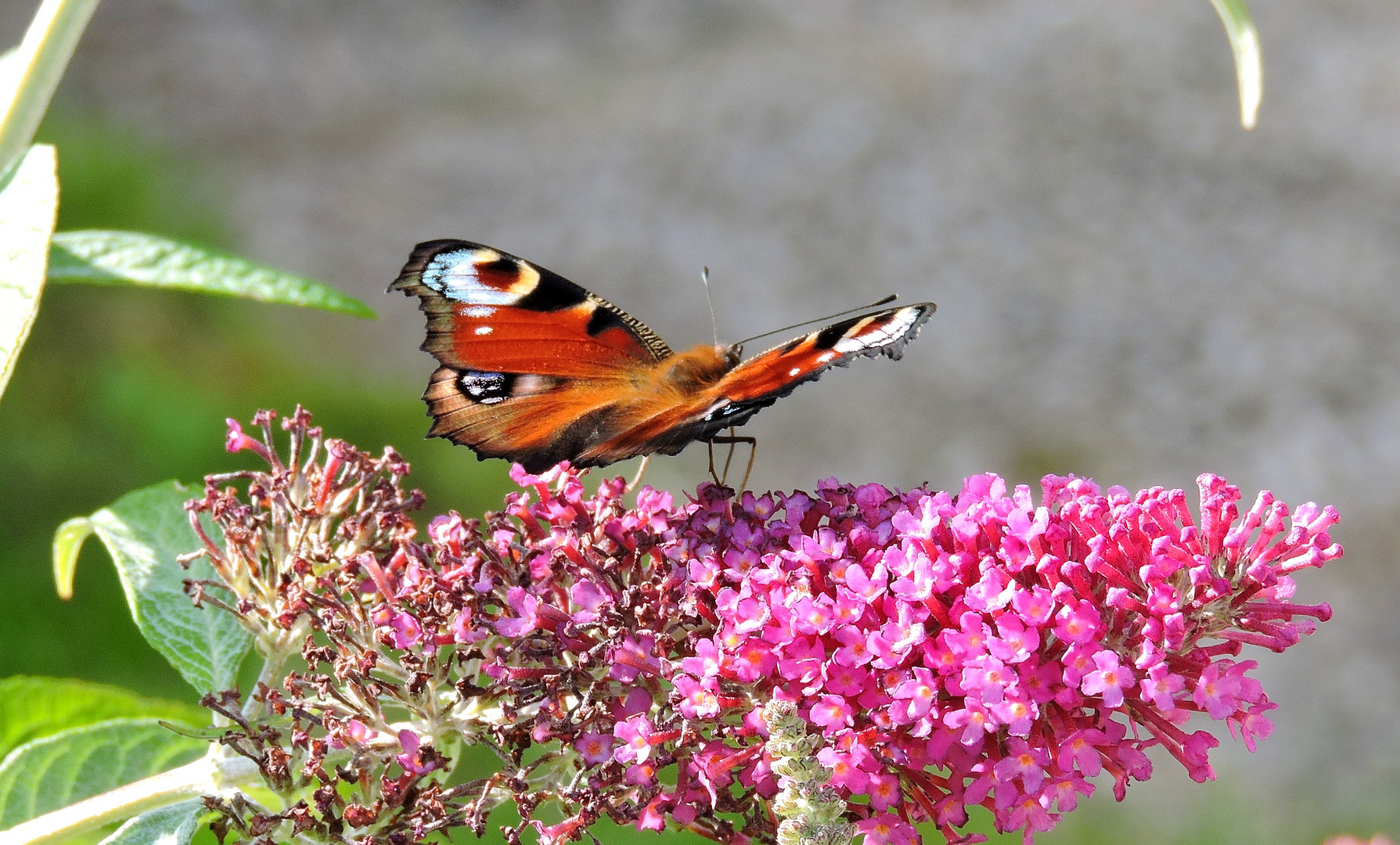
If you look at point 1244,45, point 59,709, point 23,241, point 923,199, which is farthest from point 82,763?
point 923,199

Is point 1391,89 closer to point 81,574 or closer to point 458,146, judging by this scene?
point 458,146

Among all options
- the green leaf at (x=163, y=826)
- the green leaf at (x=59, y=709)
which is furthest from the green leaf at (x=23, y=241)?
the green leaf at (x=59, y=709)

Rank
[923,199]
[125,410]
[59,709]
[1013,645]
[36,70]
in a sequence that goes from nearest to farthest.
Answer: [36,70]
[1013,645]
[59,709]
[125,410]
[923,199]

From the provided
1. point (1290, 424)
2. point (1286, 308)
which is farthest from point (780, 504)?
point (1286, 308)

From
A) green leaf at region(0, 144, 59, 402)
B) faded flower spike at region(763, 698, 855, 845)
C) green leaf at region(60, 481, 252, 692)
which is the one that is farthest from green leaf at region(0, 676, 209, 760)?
faded flower spike at region(763, 698, 855, 845)

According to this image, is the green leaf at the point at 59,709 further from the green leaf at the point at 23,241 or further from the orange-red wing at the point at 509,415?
the green leaf at the point at 23,241

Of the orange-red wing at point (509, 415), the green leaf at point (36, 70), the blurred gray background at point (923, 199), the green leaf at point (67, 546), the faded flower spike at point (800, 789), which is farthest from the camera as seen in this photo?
the blurred gray background at point (923, 199)

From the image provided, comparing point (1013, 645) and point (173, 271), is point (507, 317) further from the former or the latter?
point (1013, 645)
